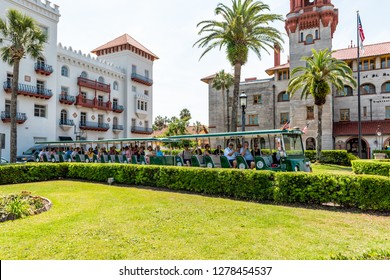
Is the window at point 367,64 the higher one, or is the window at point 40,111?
the window at point 367,64

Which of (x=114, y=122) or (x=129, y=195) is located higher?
(x=114, y=122)

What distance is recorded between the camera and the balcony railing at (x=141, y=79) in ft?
154

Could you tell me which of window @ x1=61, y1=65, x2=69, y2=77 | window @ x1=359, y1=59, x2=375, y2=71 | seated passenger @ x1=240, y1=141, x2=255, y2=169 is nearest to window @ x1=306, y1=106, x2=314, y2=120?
window @ x1=359, y1=59, x2=375, y2=71

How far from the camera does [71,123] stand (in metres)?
36.8

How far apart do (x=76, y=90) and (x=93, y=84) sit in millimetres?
2792

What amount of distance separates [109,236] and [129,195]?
507 centimetres

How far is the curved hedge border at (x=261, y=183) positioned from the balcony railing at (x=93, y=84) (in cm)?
2558

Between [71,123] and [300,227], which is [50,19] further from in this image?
[300,227]

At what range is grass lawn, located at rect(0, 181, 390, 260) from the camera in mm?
5051

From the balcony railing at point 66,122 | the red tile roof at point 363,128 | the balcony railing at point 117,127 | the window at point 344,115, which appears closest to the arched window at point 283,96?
the window at point 344,115

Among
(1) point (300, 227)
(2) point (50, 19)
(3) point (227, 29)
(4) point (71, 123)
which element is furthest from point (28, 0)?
(1) point (300, 227)

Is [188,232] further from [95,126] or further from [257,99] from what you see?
Result: [257,99]

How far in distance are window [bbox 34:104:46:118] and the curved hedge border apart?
20285 mm

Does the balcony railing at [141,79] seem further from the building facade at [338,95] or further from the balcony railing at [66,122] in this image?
the building facade at [338,95]
